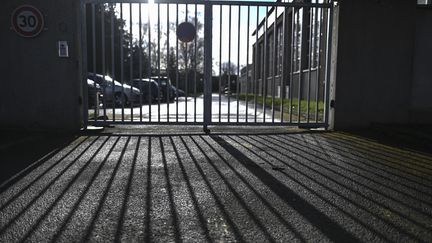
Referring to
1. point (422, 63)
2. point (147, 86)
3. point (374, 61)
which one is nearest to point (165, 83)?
point (147, 86)

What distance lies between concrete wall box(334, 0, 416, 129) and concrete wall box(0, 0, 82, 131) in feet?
17.5

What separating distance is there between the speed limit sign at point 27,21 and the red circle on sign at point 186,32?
8.85 feet

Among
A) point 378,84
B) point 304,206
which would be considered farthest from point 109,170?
point 378,84

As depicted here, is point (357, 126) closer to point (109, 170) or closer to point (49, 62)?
point (109, 170)

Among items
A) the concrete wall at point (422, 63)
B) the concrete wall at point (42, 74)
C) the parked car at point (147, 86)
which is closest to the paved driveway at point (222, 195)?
the concrete wall at point (42, 74)

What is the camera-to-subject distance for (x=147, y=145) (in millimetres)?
6996

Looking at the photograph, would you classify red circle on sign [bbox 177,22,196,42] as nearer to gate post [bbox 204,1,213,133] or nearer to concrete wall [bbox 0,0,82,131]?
gate post [bbox 204,1,213,133]

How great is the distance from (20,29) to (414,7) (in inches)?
310

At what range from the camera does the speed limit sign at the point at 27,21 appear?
8312 millimetres

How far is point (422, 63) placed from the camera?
905 cm

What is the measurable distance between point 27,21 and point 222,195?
620 cm

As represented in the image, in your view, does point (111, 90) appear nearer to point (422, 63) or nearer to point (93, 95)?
point (93, 95)

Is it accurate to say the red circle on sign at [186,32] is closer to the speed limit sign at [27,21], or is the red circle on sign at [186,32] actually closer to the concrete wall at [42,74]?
the concrete wall at [42,74]

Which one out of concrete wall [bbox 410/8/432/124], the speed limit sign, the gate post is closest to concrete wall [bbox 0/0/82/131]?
the speed limit sign
